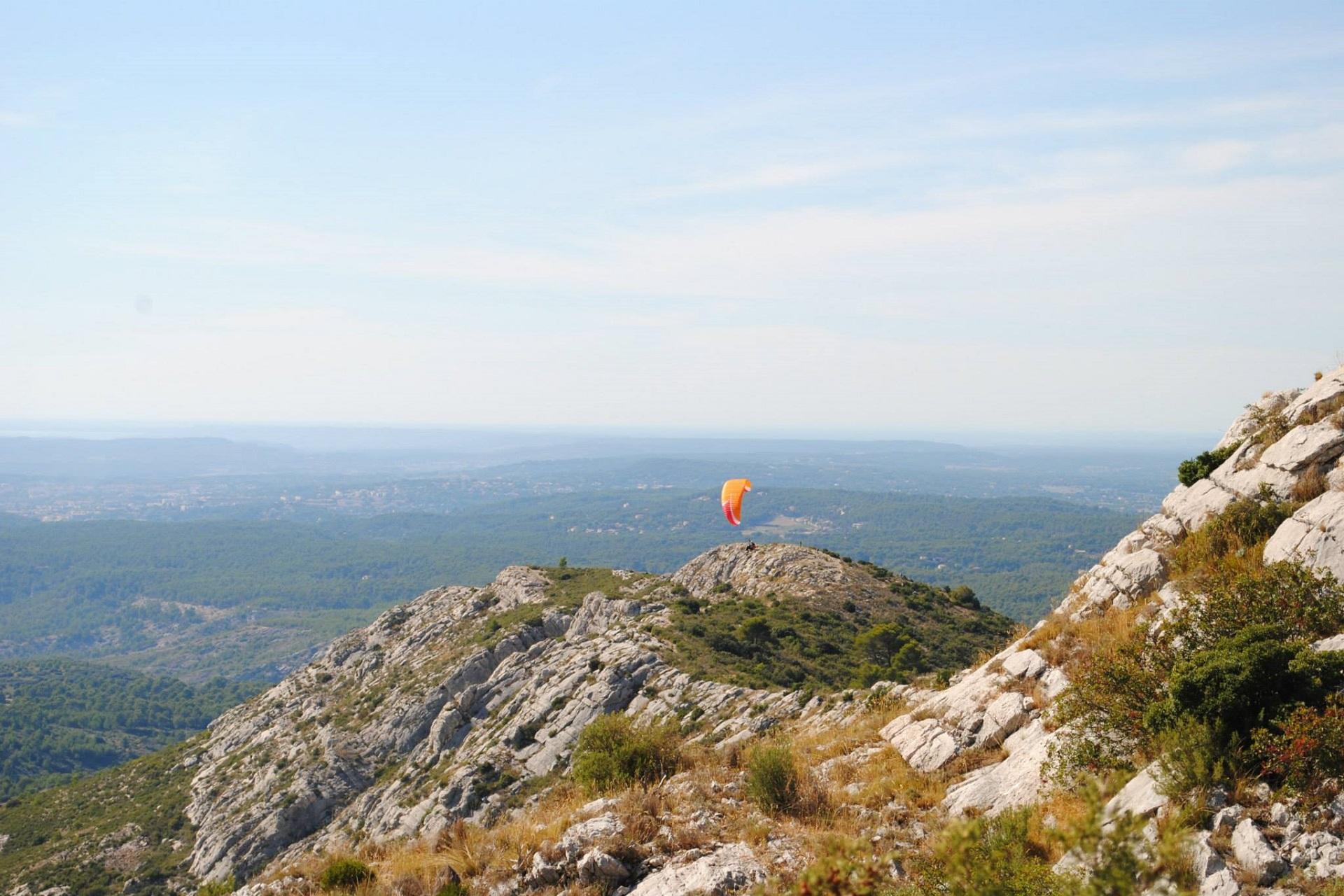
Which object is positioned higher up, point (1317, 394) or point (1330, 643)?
point (1317, 394)

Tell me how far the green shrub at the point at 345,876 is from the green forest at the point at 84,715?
12624 centimetres

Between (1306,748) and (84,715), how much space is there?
633ft

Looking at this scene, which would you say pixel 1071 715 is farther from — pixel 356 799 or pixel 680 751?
pixel 356 799

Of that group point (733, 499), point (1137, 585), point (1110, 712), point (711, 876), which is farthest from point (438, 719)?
point (1110, 712)

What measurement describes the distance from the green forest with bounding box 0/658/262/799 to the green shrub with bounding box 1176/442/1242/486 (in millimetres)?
139100

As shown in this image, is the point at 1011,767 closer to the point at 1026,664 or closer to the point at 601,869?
the point at 1026,664

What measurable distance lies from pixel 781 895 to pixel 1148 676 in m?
7.09

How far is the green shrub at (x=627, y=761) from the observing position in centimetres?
1656

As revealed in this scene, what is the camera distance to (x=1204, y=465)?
1867cm

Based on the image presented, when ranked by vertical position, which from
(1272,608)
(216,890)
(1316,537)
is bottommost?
(216,890)

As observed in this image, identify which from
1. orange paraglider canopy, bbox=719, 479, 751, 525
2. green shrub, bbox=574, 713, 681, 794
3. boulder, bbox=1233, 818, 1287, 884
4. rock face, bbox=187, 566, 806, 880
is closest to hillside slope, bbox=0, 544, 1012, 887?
rock face, bbox=187, 566, 806, 880

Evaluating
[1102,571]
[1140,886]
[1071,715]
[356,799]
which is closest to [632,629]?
[356,799]

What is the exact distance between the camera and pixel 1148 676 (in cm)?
1147

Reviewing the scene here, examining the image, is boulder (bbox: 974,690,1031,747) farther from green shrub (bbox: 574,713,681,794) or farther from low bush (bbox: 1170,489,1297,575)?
green shrub (bbox: 574,713,681,794)
